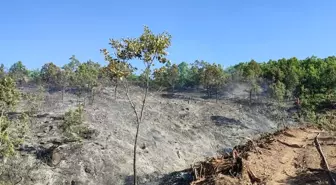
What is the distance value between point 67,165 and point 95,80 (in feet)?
88.2

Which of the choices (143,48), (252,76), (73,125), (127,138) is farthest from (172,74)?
(143,48)

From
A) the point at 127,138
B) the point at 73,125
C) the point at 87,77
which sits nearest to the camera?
the point at 73,125

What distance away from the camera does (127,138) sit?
48.9m

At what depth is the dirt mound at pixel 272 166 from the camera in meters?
22.4

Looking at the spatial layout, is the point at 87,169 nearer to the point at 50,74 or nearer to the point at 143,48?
the point at 143,48

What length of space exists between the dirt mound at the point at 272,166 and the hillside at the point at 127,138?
11.2 metres

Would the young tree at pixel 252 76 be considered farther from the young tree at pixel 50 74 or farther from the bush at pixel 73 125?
the bush at pixel 73 125

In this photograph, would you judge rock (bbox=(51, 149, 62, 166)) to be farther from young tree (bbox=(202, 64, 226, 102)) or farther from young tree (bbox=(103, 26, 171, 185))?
young tree (bbox=(202, 64, 226, 102))

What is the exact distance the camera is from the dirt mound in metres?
22.4

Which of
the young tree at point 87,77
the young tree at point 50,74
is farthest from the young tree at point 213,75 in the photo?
the young tree at point 50,74

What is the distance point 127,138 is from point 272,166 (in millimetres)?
25854

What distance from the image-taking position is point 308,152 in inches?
1111

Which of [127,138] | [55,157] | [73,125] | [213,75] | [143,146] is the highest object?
A: [213,75]

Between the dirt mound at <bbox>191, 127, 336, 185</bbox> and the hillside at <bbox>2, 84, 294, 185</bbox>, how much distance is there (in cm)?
1120
